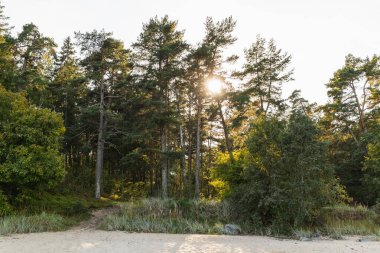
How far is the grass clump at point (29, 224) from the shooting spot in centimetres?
1319

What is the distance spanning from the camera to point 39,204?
18938 mm

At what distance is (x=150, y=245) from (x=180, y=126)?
17729 millimetres

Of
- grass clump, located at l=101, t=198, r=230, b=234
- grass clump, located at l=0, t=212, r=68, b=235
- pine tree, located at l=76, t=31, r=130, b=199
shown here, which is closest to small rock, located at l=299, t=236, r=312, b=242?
grass clump, located at l=101, t=198, r=230, b=234

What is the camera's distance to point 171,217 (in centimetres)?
1777

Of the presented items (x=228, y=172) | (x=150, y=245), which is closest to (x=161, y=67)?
(x=228, y=172)

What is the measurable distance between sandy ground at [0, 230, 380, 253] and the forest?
347 centimetres

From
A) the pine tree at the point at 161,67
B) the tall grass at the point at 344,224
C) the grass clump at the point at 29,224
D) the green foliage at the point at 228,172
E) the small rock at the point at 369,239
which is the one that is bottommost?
the small rock at the point at 369,239

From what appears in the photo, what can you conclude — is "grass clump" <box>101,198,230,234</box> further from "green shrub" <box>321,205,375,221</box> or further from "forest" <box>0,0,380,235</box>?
"green shrub" <box>321,205,375,221</box>

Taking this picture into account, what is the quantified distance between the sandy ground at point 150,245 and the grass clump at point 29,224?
2.96ft

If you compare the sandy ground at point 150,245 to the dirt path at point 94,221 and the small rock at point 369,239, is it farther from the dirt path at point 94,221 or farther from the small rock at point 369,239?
the dirt path at point 94,221


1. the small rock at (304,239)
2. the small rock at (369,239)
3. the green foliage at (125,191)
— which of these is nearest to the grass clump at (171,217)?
the small rock at (304,239)

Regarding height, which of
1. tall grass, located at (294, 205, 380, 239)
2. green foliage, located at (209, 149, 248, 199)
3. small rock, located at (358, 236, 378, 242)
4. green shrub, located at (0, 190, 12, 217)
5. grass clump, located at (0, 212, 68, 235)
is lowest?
small rock, located at (358, 236, 378, 242)

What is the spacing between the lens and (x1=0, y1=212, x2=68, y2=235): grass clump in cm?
1319

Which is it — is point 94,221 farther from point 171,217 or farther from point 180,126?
point 180,126
